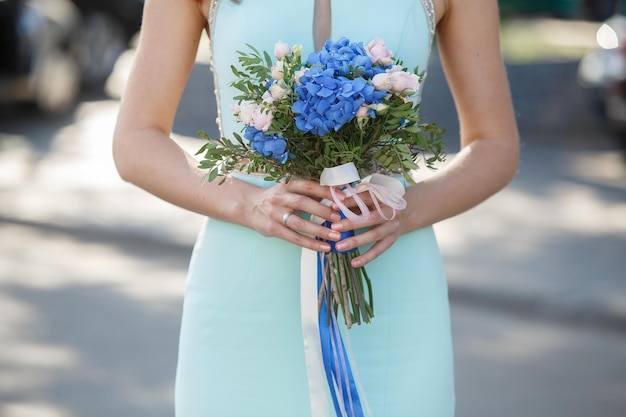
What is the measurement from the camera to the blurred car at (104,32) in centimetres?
1251

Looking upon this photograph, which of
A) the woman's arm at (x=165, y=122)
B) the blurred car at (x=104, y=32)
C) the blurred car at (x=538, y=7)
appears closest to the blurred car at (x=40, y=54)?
the blurred car at (x=104, y=32)

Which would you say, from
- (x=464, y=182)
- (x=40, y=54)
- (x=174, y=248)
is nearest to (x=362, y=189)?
(x=464, y=182)

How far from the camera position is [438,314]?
7.21 ft

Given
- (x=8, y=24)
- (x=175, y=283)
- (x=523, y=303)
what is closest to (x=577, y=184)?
(x=523, y=303)

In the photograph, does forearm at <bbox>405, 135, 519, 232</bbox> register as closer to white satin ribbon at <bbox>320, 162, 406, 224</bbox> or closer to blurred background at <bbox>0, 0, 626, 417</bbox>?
white satin ribbon at <bbox>320, 162, 406, 224</bbox>

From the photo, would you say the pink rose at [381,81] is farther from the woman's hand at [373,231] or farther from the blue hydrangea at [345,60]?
the woman's hand at [373,231]

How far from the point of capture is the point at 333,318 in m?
2.02

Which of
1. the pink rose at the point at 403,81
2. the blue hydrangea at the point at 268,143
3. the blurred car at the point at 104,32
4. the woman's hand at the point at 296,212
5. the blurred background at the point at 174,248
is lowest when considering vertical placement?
the woman's hand at the point at 296,212

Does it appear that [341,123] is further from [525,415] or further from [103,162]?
[103,162]

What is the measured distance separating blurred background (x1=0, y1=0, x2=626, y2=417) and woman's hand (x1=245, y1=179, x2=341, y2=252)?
2716 mm

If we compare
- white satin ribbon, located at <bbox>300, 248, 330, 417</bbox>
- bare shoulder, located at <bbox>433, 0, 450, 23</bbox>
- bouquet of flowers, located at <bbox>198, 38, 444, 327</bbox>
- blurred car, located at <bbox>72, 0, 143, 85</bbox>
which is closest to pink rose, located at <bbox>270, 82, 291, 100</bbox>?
bouquet of flowers, located at <bbox>198, 38, 444, 327</bbox>

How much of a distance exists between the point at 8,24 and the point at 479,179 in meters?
8.86

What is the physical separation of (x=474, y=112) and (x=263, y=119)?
27.1 inches

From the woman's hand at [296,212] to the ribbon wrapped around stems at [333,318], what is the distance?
44 millimetres
